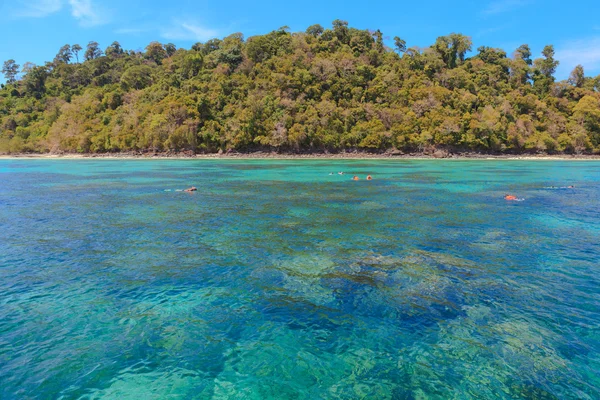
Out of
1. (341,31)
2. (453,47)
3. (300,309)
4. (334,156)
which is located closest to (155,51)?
(341,31)

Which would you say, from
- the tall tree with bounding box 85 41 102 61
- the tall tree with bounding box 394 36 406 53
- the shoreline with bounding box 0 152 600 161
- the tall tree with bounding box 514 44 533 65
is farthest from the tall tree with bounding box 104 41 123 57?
the tall tree with bounding box 514 44 533 65

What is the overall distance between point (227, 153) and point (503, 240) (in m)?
80.7

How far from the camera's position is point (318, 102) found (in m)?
94.8

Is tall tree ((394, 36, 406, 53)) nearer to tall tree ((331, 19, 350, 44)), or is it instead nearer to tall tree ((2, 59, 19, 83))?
tall tree ((331, 19, 350, 44))

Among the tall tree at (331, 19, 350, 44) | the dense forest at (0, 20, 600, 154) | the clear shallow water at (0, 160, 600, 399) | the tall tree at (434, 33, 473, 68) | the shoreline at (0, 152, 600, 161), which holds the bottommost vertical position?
the clear shallow water at (0, 160, 600, 399)

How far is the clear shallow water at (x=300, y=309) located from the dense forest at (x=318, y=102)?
238 feet

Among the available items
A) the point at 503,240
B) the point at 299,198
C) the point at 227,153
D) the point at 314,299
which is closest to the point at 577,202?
the point at 503,240

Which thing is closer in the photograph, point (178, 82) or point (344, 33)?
point (178, 82)

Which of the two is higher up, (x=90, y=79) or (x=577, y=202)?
(x=90, y=79)

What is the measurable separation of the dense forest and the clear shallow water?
72509 millimetres

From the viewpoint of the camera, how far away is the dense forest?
85.1 meters

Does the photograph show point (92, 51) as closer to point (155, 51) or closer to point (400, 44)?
point (155, 51)

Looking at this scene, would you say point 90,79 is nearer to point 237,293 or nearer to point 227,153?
A: point 227,153

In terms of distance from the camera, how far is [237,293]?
8.20 metres
